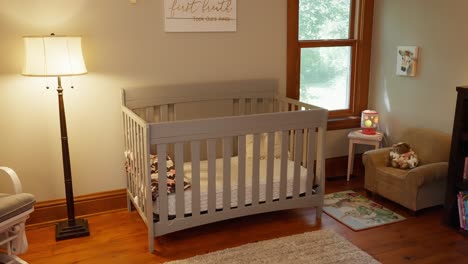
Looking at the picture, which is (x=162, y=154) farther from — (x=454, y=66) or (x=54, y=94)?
(x=454, y=66)

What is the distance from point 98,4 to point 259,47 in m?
1.24

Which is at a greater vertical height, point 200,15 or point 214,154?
point 200,15

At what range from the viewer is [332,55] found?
377 cm

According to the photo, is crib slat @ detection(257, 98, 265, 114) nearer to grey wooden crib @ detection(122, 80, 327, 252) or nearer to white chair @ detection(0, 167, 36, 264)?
grey wooden crib @ detection(122, 80, 327, 252)

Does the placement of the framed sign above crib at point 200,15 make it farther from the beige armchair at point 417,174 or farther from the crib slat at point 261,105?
the beige armchair at point 417,174

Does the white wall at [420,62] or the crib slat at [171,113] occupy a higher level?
the white wall at [420,62]

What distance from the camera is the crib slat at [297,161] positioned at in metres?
2.78

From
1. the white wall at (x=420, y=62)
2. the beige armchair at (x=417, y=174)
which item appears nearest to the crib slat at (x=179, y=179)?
the beige armchair at (x=417, y=174)

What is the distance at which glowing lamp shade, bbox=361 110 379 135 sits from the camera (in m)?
3.67

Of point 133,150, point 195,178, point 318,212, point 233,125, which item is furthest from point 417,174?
point 133,150

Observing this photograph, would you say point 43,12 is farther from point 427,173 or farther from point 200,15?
point 427,173

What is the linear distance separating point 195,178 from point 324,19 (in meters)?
1.93

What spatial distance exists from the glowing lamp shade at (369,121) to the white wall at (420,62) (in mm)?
184

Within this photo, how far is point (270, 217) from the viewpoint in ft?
10.0
